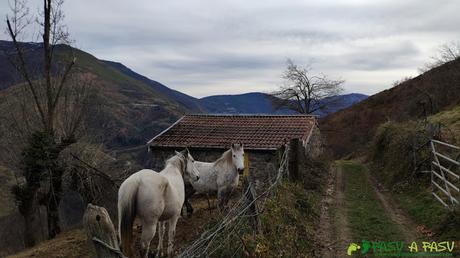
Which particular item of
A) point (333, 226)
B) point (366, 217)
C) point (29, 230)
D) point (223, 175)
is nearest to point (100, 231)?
point (333, 226)

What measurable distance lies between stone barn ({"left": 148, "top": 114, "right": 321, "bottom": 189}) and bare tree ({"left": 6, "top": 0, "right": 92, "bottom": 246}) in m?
5.28

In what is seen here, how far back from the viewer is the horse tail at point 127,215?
20.4 ft

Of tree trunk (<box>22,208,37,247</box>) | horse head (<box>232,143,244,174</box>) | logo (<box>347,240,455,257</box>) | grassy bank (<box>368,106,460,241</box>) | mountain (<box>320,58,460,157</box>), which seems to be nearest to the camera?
logo (<box>347,240,455,257</box>)

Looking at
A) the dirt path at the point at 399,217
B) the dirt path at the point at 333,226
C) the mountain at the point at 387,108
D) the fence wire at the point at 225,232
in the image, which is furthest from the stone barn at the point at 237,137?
the mountain at the point at 387,108

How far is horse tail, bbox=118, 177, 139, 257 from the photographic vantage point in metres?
6.23

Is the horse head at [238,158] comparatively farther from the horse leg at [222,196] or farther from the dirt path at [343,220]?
the dirt path at [343,220]

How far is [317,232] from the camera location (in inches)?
347

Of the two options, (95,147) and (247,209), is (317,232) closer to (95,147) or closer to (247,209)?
Result: (247,209)

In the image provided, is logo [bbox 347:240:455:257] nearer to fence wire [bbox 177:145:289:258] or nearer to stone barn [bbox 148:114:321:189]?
fence wire [bbox 177:145:289:258]

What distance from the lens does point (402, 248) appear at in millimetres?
7512

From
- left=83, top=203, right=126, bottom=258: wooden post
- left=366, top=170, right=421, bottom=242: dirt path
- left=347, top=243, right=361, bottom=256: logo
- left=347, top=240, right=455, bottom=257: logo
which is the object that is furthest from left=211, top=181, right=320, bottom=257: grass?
left=83, top=203, right=126, bottom=258: wooden post

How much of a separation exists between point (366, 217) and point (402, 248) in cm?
268

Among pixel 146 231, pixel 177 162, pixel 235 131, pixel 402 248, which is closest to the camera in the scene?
pixel 146 231

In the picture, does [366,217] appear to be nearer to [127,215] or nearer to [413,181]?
[413,181]
